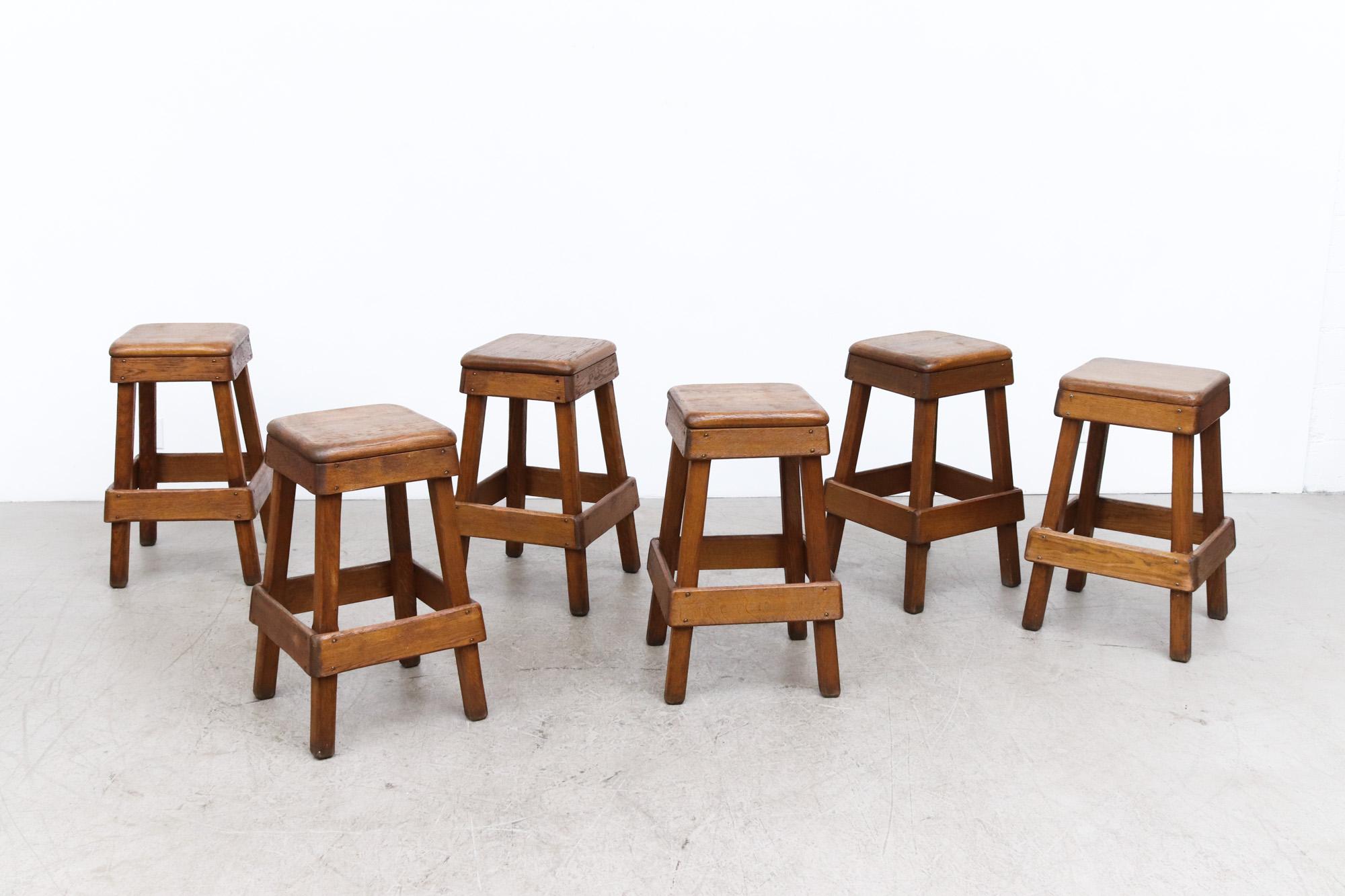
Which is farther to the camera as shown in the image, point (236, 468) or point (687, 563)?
point (236, 468)

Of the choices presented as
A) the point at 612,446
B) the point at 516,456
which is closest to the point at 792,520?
the point at 612,446

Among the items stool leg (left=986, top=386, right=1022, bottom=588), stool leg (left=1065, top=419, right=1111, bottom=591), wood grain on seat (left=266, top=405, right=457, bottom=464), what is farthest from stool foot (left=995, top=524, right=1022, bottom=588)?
wood grain on seat (left=266, top=405, right=457, bottom=464)

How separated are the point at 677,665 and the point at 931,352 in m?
1.20

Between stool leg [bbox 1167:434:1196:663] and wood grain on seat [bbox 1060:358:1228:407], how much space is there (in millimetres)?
114

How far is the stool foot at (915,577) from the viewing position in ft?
11.1

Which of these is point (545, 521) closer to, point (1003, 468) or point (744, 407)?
point (744, 407)

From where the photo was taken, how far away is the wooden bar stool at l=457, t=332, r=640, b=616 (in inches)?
129

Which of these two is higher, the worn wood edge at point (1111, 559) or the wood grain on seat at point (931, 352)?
the wood grain on seat at point (931, 352)

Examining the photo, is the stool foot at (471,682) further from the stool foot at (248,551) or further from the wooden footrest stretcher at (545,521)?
the stool foot at (248,551)

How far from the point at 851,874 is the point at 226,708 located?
4.95 ft

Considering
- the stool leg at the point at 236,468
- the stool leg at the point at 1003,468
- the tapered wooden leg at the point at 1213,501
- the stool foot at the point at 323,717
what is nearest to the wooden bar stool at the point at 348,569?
the stool foot at the point at 323,717

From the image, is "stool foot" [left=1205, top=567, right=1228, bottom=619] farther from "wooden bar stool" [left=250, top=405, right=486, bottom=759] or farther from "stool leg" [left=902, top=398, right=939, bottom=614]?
"wooden bar stool" [left=250, top=405, right=486, bottom=759]

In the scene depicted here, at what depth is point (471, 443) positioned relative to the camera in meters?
3.38

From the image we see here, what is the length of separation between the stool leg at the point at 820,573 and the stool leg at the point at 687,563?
0.81 ft
